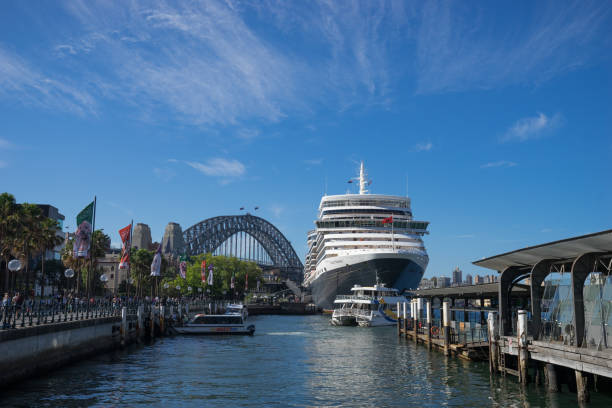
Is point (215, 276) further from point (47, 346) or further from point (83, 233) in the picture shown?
point (47, 346)

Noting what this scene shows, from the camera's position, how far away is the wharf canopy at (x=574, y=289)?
2119cm

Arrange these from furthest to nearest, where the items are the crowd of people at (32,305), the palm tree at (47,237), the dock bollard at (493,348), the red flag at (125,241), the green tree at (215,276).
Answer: the green tree at (215,276), the palm tree at (47,237), the red flag at (125,241), the dock bollard at (493,348), the crowd of people at (32,305)

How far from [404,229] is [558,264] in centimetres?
7213

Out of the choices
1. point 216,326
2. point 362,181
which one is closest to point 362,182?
point 362,181

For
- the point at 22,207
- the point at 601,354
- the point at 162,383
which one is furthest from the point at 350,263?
the point at 601,354

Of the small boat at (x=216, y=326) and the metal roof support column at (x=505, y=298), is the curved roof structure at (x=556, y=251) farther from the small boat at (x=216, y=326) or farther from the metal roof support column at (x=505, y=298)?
the small boat at (x=216, y=326)

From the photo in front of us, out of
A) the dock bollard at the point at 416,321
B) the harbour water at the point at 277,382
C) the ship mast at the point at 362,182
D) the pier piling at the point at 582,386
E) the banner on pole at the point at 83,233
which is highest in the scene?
the ship mast at the point at 362,182

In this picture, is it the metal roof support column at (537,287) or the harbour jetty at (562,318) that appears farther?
the metal roof support column at (537,287)

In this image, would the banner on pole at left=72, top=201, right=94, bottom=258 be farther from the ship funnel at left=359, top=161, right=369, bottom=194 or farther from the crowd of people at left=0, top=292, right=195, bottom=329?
the ship funnel at left=359, top=161, right=369, bottom=194

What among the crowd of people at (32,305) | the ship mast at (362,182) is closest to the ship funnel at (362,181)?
the ship mast at (362,182)

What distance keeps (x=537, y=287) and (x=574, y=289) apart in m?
4.43

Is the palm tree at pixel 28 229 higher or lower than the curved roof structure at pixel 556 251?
higher

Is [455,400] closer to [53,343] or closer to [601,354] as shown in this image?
[601,354]

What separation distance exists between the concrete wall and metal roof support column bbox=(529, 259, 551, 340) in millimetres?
24792
